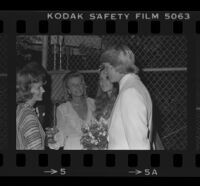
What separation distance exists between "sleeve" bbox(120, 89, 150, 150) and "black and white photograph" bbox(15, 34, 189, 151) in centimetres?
26

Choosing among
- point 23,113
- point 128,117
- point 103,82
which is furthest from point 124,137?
point 23,113

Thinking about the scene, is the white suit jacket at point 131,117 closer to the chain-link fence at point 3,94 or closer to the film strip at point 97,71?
the film strip at point 97,71

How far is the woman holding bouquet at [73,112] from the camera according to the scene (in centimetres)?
584

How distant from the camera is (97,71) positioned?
229 inches

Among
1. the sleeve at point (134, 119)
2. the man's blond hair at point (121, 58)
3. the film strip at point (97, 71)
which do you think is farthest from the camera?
the film strip at point (97, 71)

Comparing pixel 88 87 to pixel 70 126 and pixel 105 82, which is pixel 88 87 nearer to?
pixel 105 82

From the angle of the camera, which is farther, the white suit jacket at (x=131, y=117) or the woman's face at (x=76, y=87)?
the woman's face at (x=76, y=87)

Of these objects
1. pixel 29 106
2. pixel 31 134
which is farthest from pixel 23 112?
pixel 31 134

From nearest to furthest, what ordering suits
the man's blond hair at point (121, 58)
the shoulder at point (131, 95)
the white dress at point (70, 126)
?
the shoulder at point (131, 95) → the man's blond hair at point (121, 58) → the white dress at point (70, 126)

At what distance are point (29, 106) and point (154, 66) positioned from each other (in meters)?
1.21

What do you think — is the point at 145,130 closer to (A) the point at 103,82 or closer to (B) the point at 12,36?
(A) the point at 103,82

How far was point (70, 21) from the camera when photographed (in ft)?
18.8

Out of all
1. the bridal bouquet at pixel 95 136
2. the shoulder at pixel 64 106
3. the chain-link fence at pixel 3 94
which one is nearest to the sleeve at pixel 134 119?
the bridal bouquet at pixel 95 136

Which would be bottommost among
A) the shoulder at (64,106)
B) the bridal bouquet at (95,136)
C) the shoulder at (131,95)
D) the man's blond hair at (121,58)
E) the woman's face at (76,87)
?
the bridal bouquet at (95,136)
